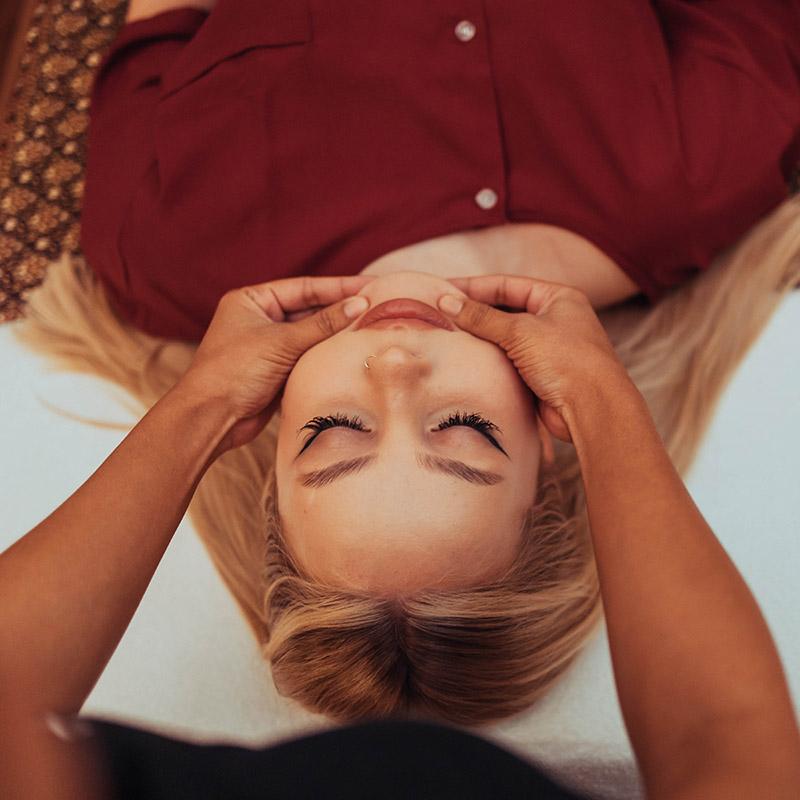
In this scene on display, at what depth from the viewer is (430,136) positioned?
1.28 meters

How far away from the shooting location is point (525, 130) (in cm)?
129

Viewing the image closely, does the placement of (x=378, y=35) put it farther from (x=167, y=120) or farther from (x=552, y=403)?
(x=552, y=403)

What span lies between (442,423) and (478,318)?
166 mm

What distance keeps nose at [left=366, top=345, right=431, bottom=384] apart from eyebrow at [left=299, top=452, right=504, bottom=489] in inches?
3.5

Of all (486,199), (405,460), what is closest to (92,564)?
(405,460)

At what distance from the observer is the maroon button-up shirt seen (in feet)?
4.17

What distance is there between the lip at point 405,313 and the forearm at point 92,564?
28cm

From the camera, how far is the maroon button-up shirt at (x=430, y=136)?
4.17ft

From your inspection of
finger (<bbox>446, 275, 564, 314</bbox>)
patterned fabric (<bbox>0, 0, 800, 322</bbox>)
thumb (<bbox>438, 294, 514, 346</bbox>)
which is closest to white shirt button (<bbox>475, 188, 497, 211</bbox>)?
finger (<bbox>446, 275, 564, 314</bbox>)

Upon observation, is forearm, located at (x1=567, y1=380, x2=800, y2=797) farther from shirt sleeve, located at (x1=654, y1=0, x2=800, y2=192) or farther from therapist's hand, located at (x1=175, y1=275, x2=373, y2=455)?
shirt sleeve, located at (x1=654, y1=0, x2=800, y2=192)

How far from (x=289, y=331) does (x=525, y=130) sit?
506 mm

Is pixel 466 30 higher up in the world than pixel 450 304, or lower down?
higher up

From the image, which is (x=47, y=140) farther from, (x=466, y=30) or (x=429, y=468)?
(x=429, y=468)

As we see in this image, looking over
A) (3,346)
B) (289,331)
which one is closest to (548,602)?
(289,331)
